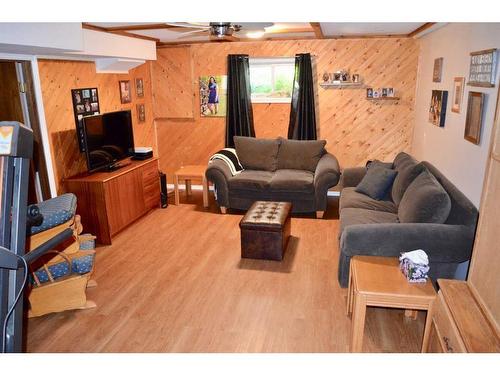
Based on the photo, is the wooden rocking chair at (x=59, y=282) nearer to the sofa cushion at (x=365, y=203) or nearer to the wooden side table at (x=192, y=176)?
the wooden side table at (x=192, y=176)

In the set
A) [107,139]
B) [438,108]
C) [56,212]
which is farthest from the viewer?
[107,139]

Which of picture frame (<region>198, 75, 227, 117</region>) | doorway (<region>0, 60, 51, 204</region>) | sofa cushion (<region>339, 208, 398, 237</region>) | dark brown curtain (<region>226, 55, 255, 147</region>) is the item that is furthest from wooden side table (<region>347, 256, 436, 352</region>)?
picture frame (<region>198, 75, 227, 117</region>)

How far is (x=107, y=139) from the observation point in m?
4.57

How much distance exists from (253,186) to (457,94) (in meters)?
A: 2.55

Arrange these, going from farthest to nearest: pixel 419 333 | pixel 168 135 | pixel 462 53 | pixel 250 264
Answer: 1. pixel 168 135
2. pixel 250 264
3. pixel 462 53
4. pixel 419 333

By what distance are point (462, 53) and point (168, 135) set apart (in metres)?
4.33

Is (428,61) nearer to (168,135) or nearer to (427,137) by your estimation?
(427,137)

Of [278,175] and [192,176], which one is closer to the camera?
[278,175]

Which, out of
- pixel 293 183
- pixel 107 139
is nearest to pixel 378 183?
pixel 293 183

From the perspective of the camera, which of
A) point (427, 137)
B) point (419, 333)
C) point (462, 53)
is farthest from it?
point (427, 137)

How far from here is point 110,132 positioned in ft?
15.2

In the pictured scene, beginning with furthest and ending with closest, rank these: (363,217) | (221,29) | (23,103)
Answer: (23,103) < (363,217) < (221,29)

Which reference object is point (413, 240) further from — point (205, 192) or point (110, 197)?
point (205, 192)
